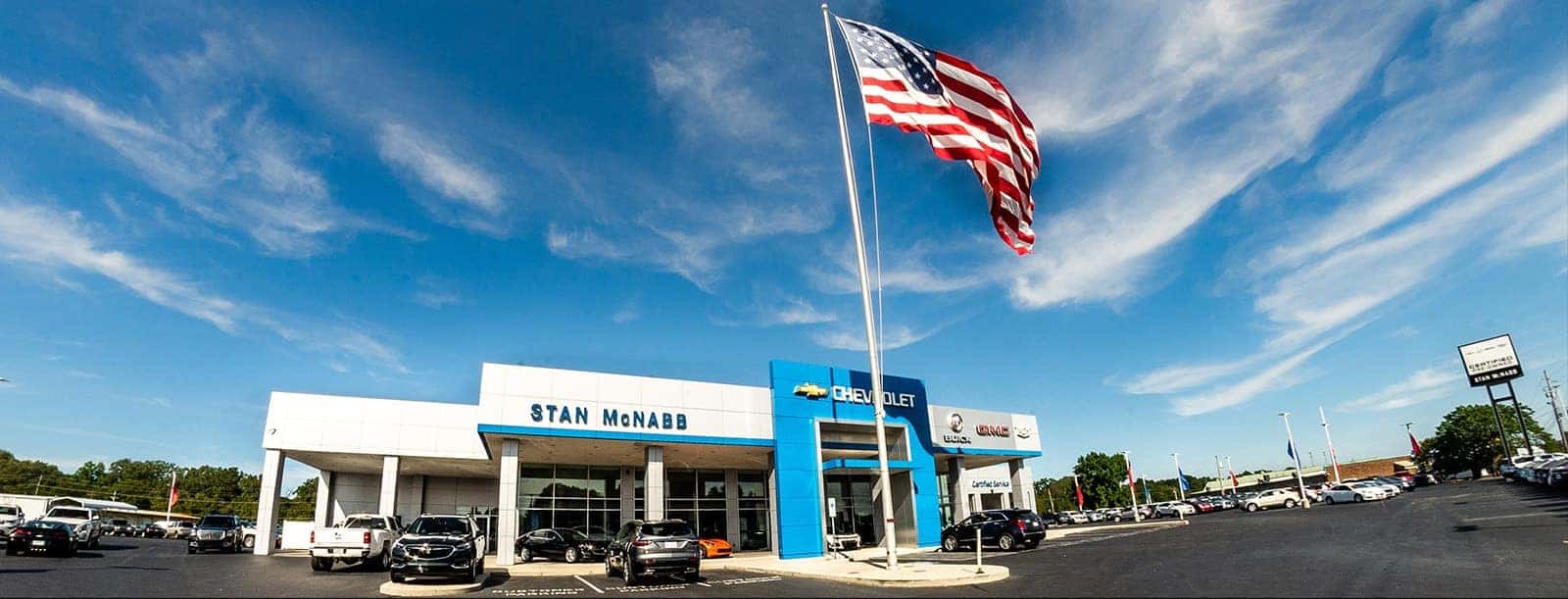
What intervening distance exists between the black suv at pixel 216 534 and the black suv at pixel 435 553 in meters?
23.3

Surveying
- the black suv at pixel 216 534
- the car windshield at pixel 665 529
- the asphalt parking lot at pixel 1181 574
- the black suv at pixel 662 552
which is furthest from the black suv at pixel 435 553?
the black suv at pixel 216 534

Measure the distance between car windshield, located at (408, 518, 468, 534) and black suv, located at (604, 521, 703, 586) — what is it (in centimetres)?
426

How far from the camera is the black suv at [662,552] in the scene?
16.8m

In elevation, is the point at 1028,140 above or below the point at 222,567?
above

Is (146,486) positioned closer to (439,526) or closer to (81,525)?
(81,525)

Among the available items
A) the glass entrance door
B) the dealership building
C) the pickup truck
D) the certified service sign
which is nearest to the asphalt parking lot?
the pickup truck

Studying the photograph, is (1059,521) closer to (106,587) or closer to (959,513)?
(959,513)

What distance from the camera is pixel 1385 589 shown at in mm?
10867

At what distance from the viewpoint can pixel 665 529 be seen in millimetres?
17531

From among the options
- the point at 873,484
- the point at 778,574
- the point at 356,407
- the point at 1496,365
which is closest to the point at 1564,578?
the point at 778,574

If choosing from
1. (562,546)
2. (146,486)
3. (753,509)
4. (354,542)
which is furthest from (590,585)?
(146,486)

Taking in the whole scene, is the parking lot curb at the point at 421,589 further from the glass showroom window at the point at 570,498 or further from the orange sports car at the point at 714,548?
the glass showroom window at the point at 570,498

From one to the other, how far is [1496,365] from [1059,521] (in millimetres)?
41416

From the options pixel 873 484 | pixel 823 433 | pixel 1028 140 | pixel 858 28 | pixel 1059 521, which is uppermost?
pixel 858 28
